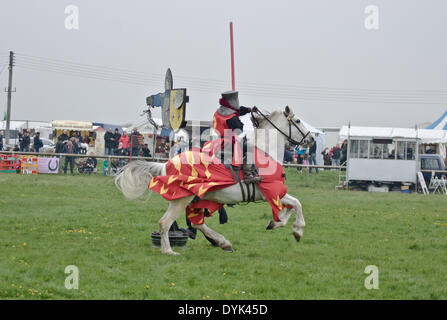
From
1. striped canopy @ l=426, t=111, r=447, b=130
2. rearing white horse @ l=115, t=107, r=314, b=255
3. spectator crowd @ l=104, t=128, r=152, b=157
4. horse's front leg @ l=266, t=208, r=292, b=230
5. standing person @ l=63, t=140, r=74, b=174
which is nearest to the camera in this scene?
rearing white horse @ l=115, t=107, r=314, b=255

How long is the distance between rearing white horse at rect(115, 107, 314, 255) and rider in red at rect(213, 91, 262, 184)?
0.74 feet

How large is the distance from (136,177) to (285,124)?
2313mm

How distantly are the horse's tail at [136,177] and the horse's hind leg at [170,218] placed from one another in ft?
2.05

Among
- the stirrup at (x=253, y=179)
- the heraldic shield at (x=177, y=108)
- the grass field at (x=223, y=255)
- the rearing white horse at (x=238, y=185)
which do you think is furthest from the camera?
the heraldic shield at (x=177, y=108)

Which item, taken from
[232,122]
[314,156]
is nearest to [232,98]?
[232,122]

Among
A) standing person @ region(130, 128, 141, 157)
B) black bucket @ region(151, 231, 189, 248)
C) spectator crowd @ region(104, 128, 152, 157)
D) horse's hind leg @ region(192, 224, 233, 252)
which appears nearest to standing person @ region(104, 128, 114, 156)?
spectator crowd @ region(104, 128, 152, 157)

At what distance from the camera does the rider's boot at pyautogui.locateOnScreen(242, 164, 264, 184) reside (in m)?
8.07

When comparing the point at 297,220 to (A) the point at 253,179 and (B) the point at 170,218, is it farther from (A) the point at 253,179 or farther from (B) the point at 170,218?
(B) the point at 170,218

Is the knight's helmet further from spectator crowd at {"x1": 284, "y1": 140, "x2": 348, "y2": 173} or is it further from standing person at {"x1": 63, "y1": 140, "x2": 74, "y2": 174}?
standing person at {"x1": 63, "y1": 140, "x2": 74, "y2": 174}

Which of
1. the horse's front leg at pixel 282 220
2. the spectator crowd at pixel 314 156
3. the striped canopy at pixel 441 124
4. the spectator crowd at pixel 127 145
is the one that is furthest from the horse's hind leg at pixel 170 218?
the striped canopy at pixel 441 124

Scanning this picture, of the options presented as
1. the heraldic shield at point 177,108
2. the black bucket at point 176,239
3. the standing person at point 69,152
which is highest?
the heraldic shield at point 177,108

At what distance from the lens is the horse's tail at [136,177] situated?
8.78 m

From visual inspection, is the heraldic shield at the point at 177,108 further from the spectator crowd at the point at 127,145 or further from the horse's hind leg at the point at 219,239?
the spectator crowd at the point at 127,145

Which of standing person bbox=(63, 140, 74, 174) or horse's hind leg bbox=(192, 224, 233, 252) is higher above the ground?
standing person bbox=(63, 140, 74, 174)
